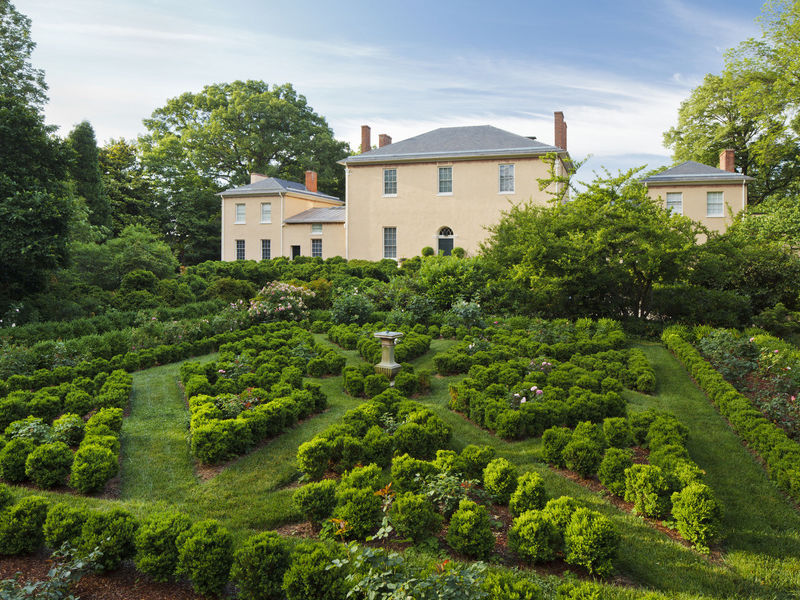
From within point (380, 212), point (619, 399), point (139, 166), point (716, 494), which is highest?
point (139, 166)

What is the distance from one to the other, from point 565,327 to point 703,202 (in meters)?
18.7

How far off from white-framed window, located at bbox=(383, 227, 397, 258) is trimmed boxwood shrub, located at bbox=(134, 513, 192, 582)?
21248 millimetres

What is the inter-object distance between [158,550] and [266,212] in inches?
1043

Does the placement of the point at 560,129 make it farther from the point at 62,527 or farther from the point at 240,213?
the point at 62,527

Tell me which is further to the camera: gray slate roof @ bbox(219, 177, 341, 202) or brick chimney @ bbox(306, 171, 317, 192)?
brick chimney @ bbox(306, 171, 317, 192)

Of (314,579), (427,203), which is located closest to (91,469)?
(314,579)

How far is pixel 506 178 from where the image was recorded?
74.8 feet

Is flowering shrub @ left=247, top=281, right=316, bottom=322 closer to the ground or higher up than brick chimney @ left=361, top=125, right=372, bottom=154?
closer to the ground

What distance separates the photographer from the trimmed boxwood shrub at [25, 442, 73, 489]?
5047 millimetres

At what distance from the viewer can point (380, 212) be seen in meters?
24.6

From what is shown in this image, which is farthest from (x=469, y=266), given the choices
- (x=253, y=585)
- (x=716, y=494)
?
(x=253, y=585)

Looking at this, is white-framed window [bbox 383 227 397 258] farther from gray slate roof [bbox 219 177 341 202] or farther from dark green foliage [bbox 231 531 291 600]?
dark green foliage [bbox 231 531 291 600]

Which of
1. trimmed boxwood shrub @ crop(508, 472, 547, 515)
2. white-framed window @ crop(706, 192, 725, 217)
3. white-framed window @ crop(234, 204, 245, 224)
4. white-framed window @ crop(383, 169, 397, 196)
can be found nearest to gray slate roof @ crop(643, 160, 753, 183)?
white-framed window @ crop(706, 192, 725, 217)

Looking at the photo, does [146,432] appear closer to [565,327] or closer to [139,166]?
[565,327]
